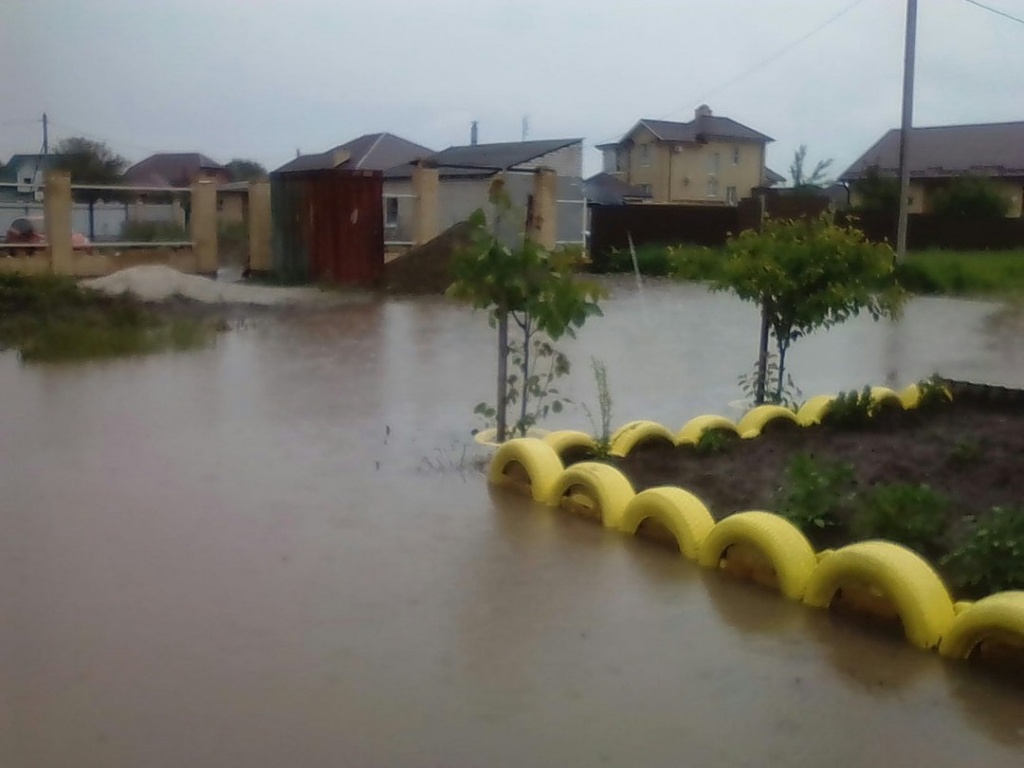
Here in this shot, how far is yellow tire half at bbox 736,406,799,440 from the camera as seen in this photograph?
7.51 m

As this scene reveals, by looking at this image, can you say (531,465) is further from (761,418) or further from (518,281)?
(761,418)

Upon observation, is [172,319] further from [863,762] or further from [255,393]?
[863,762]

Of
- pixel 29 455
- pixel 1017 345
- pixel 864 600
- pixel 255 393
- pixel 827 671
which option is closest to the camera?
pixel 827 671

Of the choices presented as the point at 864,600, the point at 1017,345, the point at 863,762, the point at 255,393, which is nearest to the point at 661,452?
the point at 864,600

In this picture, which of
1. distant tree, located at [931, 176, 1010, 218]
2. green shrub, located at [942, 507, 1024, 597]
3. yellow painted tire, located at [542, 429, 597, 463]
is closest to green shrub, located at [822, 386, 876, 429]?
yellow painted tire, located at [542, 429, 597, 463]

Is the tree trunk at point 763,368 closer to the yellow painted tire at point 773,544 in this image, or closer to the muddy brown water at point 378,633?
the muddy brown water at point 378,633

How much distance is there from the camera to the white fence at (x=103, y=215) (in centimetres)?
1864

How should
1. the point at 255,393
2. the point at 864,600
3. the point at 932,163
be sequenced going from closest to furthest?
the point at 864,600 → the point at 255,393 → the point at 932,163

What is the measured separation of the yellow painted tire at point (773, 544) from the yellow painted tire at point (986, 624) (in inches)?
28.8

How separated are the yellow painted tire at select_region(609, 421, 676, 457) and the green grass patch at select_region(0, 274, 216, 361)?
6906 mm

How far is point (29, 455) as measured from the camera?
7578mm

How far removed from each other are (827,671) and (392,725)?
5.09 feet

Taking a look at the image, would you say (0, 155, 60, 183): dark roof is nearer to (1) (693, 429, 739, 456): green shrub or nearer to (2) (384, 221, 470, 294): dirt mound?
(2) (384, 221, 470, 294): dirt mound

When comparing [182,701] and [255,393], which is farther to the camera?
[255,393]
